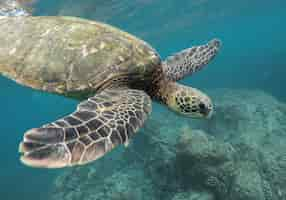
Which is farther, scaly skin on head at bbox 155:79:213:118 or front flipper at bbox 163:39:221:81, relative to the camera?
front flipper at bbox 163:39:221:81

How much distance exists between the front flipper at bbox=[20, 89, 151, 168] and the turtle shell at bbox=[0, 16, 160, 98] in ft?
2.45

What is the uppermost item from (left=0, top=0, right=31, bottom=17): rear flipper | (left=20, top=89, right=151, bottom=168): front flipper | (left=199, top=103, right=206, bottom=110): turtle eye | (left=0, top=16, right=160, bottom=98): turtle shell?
(left=0, top=0, right=31, bottom=17): rear flipper

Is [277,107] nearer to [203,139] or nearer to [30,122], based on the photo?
[203,139]

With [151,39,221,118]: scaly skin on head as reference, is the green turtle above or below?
above

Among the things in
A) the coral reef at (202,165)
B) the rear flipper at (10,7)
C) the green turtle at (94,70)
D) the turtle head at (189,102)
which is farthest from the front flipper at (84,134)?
the rear flipper at (10,7)

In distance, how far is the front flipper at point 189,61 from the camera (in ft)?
16.6

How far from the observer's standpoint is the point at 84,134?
2.46m

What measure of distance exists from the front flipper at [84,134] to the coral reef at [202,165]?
399 cm

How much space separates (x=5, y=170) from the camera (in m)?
26.6

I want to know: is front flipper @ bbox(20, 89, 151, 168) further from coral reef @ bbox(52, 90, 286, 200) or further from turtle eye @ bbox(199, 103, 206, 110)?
coral reef @ bbox(52, 90, 286, 200)

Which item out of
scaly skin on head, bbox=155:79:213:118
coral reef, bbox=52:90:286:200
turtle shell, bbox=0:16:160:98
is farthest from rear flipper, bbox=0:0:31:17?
scaly skin on head, bbox=155:79:213:118

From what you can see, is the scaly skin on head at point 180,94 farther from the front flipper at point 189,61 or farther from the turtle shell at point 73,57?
the turtle shell at point 73,57

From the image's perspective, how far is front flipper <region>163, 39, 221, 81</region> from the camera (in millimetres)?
5062

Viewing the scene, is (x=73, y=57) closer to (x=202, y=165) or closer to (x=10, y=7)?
(x=202, y=165)
